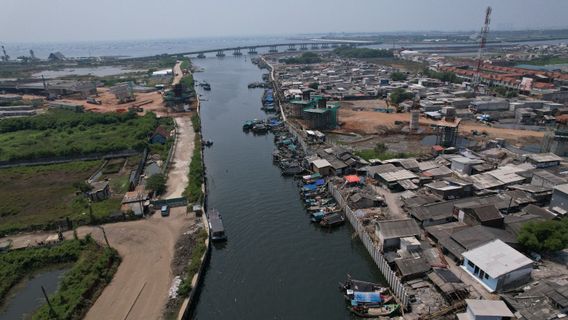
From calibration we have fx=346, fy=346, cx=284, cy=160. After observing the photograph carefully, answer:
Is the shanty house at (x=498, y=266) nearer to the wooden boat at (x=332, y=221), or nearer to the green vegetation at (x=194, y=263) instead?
the wooden boat at (x=332, y=221)

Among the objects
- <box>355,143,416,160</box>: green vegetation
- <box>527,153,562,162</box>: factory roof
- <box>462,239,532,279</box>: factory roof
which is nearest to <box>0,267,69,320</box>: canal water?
<box>462,239,532,279</box>: factory roof

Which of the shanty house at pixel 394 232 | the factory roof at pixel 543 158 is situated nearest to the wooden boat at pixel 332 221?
the shanty house at pixel 394 232

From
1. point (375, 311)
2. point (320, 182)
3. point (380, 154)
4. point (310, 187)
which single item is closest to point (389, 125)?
point (380, 154)

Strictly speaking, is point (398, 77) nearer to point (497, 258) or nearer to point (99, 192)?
point (497, 258)

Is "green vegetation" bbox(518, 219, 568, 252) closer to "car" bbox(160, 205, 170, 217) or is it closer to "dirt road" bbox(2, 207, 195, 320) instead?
"dirt road" bbox(2, 207, 195, 320)

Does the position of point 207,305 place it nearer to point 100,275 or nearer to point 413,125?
point 100,275
